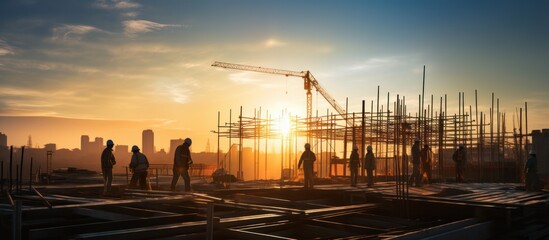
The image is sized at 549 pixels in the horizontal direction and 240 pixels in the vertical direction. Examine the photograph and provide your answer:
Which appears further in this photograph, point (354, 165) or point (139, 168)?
point (354, 165)

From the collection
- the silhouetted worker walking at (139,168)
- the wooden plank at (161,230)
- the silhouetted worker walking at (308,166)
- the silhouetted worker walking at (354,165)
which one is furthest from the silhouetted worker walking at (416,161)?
the wooden plank at (161,230)

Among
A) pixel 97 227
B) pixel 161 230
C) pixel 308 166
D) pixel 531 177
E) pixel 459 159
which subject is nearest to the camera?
pixel 161 230

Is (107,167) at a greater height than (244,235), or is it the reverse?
(107,167)

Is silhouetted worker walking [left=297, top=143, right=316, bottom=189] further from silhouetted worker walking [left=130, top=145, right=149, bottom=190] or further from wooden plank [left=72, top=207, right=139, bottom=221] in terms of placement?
wooden plank [left=72, top=207, right=139, bottom=221]

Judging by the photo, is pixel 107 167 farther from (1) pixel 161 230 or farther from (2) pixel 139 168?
(1) pixel 161 230

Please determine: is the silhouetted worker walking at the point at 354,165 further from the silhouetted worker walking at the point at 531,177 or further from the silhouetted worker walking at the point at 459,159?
the silhouetted worker walking at the point at 459,159

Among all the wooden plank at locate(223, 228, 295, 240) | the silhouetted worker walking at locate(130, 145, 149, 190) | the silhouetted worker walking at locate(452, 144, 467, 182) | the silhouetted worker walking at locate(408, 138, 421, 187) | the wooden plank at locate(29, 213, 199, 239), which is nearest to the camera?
the wooden plank at locate(29, 213, 199, 239)

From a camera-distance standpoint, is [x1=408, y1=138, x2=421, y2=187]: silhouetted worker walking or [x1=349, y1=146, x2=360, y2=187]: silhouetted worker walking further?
[x1=349, y1=146, x2=360, y2=187]: silhouetted worker walking

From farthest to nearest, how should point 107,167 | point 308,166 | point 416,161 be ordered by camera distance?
point 416,161 → point 308,166 → point 107,167

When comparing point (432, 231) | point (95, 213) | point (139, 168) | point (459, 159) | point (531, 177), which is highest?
point (459, 159)

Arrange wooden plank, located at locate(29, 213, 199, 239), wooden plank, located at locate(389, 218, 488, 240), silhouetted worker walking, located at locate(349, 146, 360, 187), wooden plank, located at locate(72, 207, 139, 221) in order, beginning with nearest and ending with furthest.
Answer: wooden plank, located at locate(29, 213, 199, 239) → wooden plank, located at locate(389, 218, 488, 240) → wooden plank, located at locate(72, 207, 139, 221) → silhouetted worker walking, located at locate(349, 146, 360, 187)

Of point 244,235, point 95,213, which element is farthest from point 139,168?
point 244,235

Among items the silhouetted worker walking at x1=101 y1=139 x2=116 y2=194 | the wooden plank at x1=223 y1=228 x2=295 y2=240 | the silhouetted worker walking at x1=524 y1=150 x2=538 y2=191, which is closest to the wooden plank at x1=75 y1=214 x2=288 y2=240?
the wooden plank at x1=223 y1=228 x2=295 y2=240

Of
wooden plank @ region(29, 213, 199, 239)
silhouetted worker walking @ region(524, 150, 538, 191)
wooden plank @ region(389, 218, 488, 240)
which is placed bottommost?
wooden plank @ region(389, 218, 488, 240)
